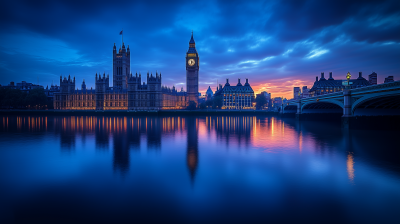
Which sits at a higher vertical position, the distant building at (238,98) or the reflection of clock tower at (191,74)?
the reflection of clock tower at (191,74)

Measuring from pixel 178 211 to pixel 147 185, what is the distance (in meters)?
2.88

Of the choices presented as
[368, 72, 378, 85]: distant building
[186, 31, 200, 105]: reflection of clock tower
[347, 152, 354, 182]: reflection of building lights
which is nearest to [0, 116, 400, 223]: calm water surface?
[347, 152, 354, 182]: reflection of building lights

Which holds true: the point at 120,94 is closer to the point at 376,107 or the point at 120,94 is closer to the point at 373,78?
the point at 376,107

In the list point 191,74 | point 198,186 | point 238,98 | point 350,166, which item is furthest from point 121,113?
point 238,98

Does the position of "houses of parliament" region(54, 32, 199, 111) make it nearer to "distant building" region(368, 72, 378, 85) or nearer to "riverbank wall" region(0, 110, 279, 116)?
"riverbank wall" region(0, 110, 279, 116)

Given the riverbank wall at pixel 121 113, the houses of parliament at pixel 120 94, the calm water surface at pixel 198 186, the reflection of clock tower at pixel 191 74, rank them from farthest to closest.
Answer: the reflection of clock tower at pixel 191 74
the houses of parliament at pixel 120 94
the riverbank wall at pixel 121 113
the calm water surface at pixel 198 186

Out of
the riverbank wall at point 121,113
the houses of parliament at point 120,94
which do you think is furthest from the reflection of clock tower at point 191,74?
the riverbank wall at point 121,113

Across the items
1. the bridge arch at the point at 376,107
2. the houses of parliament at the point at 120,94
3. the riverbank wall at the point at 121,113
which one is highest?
the houses of parliament at the point at 120,94

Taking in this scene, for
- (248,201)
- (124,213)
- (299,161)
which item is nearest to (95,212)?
(124,213)

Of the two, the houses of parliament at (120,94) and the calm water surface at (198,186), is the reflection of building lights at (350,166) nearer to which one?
the calm water surface at (198,186)

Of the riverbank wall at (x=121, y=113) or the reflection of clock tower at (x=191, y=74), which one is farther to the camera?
the reflection of clock tower at (x=191, y=74)

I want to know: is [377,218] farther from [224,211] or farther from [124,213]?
[124,213]

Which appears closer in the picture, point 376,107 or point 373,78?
point 376,107

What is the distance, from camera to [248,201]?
7699 mm
